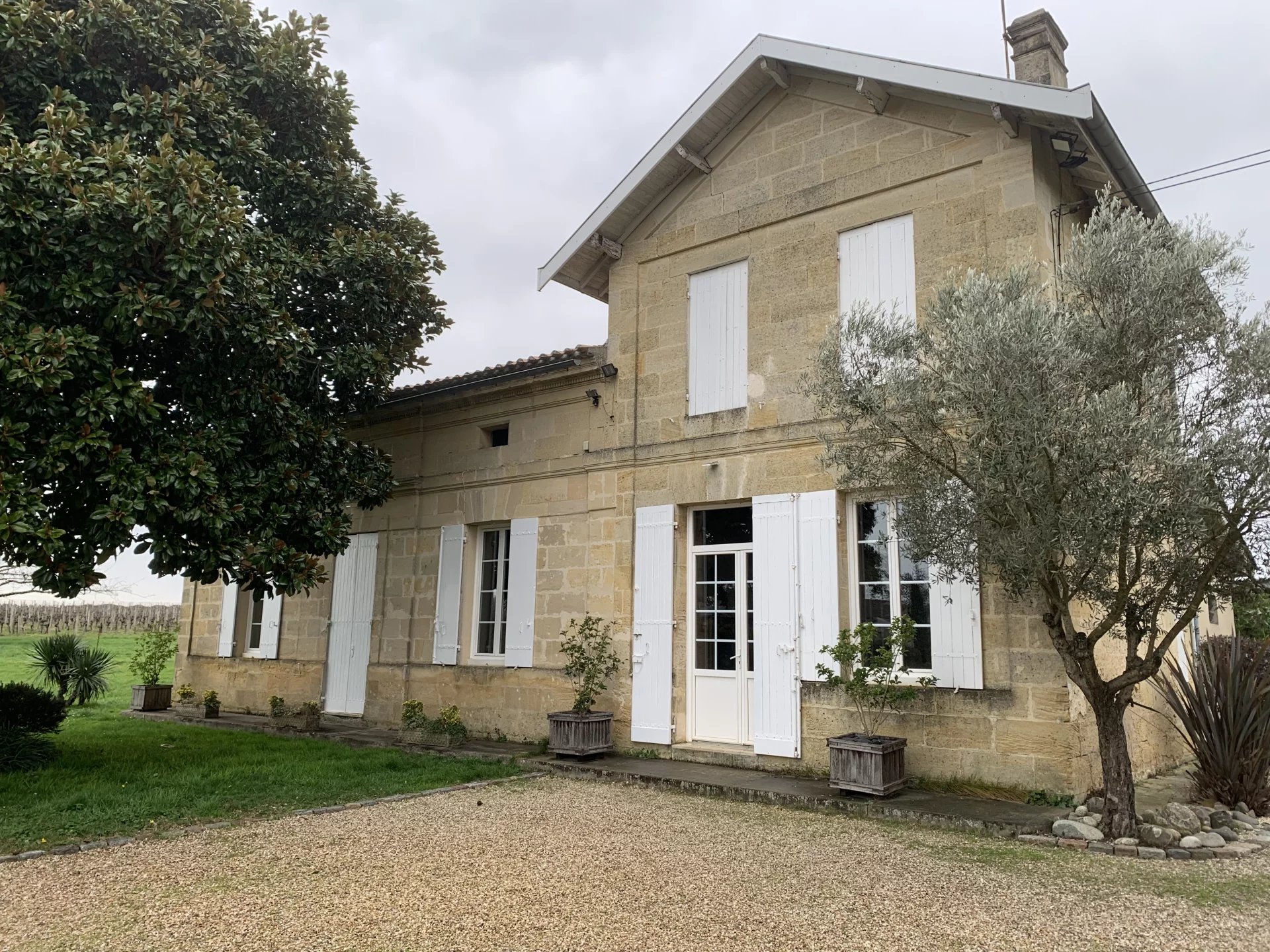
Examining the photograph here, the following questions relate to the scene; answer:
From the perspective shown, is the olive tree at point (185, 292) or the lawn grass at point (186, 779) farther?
the olive tree at point (185, 292)

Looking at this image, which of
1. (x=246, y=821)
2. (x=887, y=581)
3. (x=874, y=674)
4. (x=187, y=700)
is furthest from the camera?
(x=187, y=700)

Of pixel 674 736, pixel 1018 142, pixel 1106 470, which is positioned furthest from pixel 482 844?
pixel 1018 142

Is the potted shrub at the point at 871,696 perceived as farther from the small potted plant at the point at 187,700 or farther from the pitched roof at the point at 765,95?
the small potted plant at the point at 187,700

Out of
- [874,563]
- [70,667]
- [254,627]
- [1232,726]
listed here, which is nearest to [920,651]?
[874,563]

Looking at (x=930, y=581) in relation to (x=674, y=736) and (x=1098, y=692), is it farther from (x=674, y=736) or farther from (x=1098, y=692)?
(x=674, y=736)

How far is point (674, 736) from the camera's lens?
28.0 feet

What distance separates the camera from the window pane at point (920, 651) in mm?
7242

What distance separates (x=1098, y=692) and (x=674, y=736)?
408cm

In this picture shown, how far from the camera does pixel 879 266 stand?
8.00 metres

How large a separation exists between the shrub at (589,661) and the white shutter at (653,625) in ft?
0.95

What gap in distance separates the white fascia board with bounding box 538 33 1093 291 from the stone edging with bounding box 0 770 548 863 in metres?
5.54

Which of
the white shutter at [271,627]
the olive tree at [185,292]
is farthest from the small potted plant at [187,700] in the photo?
the olive tree at [185,292]

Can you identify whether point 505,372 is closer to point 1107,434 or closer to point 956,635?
point 956,635

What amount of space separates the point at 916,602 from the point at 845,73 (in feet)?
16.0
